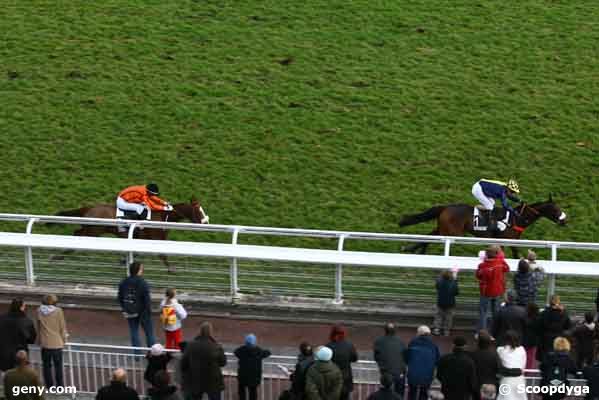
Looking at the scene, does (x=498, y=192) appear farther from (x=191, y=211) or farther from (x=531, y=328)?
(x=531, y=328)

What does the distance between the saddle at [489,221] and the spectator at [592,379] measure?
4.89m

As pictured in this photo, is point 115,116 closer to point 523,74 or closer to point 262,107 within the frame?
point 262,107

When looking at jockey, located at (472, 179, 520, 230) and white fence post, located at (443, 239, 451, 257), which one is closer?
white fence post, located at (443, 239, 451, 257)

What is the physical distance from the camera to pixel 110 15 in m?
21.1

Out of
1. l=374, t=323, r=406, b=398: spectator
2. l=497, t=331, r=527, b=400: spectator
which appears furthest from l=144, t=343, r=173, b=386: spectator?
l=497, t=331, r=527, b=400: spectator

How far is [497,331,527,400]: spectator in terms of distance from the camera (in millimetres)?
10766

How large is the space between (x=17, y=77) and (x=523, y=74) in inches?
303

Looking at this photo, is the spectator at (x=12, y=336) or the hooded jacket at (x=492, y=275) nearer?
the spectator at (x=12, y=336)

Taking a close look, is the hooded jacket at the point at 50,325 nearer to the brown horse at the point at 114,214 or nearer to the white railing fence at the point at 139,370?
the white railing fence at the point at 139,370

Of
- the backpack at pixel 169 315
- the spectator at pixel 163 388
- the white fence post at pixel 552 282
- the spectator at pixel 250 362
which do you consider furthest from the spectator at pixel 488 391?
the backpack at pixel 169 315

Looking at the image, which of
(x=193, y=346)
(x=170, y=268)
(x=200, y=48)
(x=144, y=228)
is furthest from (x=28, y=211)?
(x=193, y=346)

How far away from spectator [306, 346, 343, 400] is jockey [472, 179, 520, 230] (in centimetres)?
556

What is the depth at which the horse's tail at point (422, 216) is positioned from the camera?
1555 cm

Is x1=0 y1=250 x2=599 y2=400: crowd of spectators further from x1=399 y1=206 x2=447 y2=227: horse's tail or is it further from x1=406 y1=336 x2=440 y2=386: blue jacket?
x1=399 y1=206 x2=447 y2=227: horse's tail
